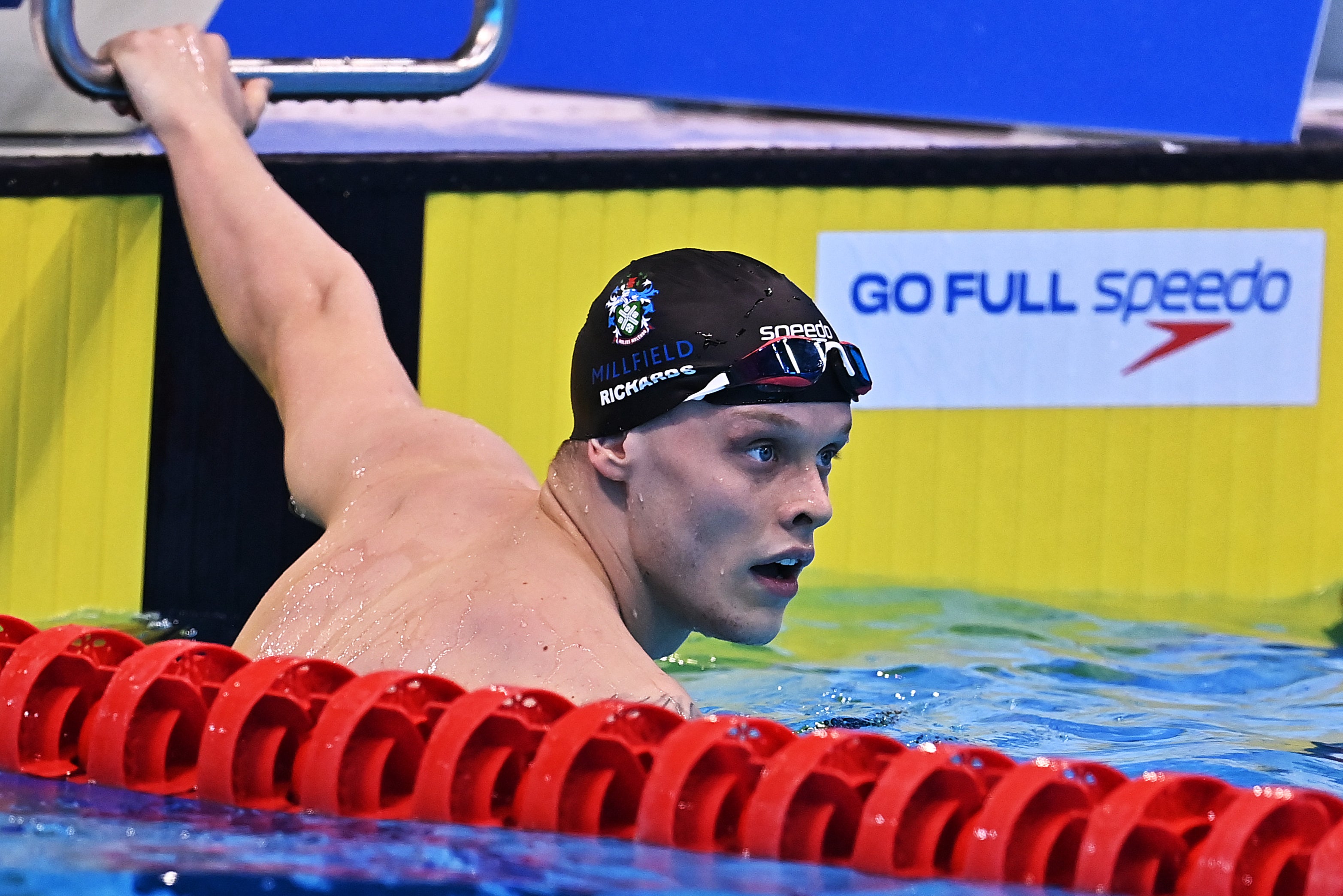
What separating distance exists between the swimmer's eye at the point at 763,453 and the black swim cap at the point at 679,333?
6cm

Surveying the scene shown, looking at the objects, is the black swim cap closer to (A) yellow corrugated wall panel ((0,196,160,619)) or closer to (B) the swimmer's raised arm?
(B) the swimmer's raised arm

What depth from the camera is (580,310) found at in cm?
368

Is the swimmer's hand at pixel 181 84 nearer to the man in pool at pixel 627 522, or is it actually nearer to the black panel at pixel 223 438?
the black panel at pixel 223 438

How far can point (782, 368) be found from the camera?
2.04m

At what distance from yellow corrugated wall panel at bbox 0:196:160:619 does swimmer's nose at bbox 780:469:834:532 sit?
2118mm

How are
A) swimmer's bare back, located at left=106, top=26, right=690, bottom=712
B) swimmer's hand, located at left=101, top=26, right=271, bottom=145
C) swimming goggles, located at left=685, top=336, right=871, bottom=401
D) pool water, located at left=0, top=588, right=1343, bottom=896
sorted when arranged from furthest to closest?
swimmer's hand, located at left=101, top=26, right=271, bottom=145
swimming goggles, located at left=685, top=336, right=871, bottom=401
swimmer's bare back, located at left=106, top=26, right=690, bottom=712
pool water, located at left=0, top=588, right=1343, bottom=896

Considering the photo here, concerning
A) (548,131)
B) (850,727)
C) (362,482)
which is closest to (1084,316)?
(850,727)

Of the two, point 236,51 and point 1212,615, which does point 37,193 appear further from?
point 1212,615

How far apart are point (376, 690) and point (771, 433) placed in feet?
2.00

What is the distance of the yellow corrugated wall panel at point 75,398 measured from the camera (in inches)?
143

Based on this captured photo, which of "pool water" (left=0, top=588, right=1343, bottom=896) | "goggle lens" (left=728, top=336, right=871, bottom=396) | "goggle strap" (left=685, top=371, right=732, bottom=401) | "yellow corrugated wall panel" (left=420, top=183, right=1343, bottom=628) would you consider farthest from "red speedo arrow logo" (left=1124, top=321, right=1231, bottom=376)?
"goggle strap" (left=685, top=371, right=732, bottom=401)

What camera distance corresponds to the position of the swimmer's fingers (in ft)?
10.7

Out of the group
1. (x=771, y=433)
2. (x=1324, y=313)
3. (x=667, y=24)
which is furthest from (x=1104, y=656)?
(x=667, y=24)

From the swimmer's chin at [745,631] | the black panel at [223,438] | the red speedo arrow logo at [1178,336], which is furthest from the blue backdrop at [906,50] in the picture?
the swimmer's chin at [745,631]
